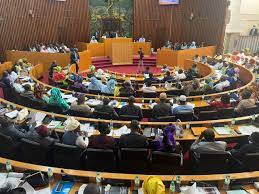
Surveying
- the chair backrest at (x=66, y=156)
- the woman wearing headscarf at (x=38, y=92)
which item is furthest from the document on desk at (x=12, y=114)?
the chair backrest at (x=66, y=156)

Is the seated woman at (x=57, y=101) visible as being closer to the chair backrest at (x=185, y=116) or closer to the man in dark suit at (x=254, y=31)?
the chair backrest at (x=185, y=116)

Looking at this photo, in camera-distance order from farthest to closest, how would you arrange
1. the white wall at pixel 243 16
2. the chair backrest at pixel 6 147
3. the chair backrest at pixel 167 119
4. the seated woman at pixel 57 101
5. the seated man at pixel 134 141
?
the white wall at pixel 243 16 < the seated woman at pixel 57 101 < the chair backrest at pixel 167 119 < the chair backrest at pixel 6 147 < the seated man at pixel 134 141

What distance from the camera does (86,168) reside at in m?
4.93

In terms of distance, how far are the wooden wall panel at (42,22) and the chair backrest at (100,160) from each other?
1405 cm

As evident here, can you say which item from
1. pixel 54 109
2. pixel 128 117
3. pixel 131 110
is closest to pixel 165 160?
pixel 128 117

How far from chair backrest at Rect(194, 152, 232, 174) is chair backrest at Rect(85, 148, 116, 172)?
1476 millimetres

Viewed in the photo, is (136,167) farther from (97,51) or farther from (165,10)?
(165,10)

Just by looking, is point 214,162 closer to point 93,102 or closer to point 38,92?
point 93,102

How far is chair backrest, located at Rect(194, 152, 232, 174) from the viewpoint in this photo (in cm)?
464

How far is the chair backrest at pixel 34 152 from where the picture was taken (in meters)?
4.85

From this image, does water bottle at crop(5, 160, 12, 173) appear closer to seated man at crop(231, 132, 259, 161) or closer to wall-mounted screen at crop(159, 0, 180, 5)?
seated man at crop(231, 132, 259, 161)

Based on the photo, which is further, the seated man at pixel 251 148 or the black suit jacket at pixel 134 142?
the black suit jacket at pixel 134 142

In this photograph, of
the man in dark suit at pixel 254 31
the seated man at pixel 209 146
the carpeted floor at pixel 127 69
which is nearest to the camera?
the seated man at pixel 209 146

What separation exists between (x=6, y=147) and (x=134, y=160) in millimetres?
2436
